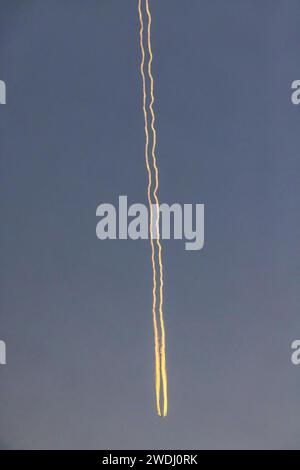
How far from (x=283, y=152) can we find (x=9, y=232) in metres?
1.09

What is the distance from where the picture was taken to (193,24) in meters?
→ 2.08

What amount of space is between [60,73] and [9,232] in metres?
0.65

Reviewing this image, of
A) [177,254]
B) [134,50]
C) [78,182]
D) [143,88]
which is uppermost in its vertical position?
[134,50]

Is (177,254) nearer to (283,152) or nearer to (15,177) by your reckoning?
(283,152)

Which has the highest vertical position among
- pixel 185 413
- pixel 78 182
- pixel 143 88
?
pixel 143 88

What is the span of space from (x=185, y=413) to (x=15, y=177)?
43.6 inches

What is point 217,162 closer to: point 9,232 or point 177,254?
point 177,254

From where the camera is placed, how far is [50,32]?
2.11m

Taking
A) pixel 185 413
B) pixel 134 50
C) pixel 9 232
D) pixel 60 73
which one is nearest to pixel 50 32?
pixel 60 73

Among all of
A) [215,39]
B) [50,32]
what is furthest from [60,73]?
[215,39]

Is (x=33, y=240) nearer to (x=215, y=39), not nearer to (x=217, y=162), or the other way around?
(x=217, y=162)

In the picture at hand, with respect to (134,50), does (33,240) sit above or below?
below

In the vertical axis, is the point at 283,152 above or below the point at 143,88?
below

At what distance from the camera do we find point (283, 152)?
80.8 inches
